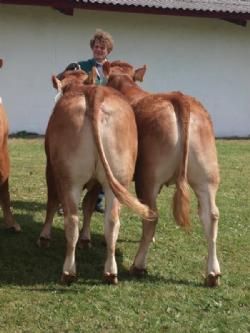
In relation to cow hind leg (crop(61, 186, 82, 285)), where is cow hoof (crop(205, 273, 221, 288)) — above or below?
below

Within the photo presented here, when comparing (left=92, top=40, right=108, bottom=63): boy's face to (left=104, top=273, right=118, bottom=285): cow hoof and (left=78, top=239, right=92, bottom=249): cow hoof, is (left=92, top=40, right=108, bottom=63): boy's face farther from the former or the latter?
(left=104, top=273, right=118, bottom=285): cow hoof

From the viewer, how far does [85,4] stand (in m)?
15.4

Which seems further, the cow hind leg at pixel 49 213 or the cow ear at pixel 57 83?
the cow hind leg at pixel 49 213

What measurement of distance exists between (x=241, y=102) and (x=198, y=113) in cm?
1308

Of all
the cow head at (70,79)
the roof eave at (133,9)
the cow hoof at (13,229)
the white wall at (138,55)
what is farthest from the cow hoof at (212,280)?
the white wall at (138,55)

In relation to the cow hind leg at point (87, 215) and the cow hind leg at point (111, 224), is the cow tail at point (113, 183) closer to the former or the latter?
the cow hind leg at point (111, 224)

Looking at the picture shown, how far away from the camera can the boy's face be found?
742cm

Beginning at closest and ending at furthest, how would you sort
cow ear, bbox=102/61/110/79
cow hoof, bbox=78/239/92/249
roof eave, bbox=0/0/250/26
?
cow hoof, bbox=78/239/92/249
cow ear, bbox=102/61/110/79
roof eave, bbox=0/0/250/26

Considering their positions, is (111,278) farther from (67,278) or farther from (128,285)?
(67,278)

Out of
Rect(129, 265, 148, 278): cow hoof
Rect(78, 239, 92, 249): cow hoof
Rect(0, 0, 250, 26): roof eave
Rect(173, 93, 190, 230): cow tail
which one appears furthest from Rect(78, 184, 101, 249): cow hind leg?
Rect(0, 0, 250, 26): roof eave

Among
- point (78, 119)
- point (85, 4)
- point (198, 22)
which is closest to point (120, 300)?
point (78, 119)

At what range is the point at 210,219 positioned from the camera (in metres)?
5.57

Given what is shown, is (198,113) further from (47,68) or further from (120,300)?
(47,68)

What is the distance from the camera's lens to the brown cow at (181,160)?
5.46 m
